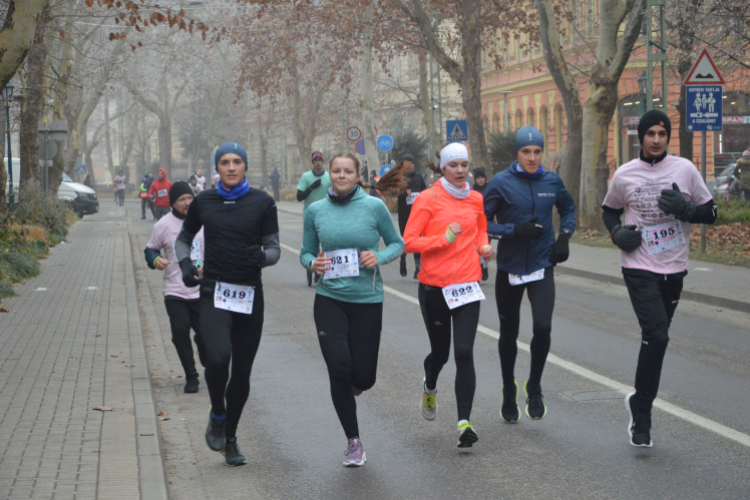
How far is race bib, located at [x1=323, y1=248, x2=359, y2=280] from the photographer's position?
5555 millimetres

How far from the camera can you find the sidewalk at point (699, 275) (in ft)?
42.2

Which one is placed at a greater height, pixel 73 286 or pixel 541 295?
pixel 541 295

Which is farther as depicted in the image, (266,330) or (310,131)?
(310,131)

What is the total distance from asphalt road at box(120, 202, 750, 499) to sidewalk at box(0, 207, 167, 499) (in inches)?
9.4

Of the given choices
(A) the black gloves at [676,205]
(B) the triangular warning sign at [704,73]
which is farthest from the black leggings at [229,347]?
(B) the triangular warning sign at [704,73]

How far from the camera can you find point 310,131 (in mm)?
55500

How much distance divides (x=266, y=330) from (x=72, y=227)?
22.8 m

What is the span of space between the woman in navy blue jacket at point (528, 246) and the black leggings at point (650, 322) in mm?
569

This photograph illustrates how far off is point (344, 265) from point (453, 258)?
30.1 inches

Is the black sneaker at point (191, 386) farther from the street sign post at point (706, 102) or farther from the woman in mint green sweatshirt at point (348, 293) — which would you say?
the street sign post at point (706, 102)

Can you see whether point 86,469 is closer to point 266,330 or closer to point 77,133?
point 266,330

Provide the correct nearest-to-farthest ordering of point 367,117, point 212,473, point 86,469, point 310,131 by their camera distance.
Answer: point 86,469 < point 212,473 < point 367,117 < point 310,131

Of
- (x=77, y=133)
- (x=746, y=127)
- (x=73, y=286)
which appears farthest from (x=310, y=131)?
(x=73, y=286)

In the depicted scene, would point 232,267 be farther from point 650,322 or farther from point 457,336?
point 650,322
